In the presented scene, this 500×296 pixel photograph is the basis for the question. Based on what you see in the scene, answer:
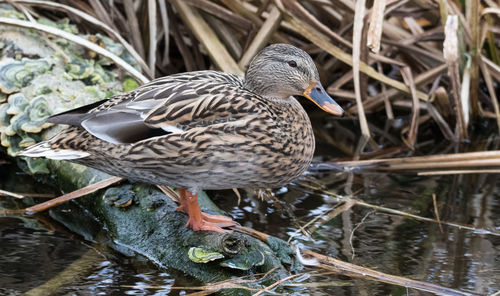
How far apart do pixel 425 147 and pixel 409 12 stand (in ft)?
3.64

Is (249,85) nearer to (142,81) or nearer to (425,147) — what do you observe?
(142,81)

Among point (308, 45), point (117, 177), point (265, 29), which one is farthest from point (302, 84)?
point (308, 45)

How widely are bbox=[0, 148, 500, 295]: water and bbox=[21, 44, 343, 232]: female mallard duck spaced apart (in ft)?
1.48

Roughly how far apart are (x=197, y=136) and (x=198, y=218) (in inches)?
16.1

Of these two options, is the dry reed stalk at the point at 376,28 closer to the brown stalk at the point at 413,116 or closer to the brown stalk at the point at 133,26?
the brown stalk at the point at 413,116

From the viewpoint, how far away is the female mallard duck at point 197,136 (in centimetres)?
326

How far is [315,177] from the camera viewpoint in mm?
4773

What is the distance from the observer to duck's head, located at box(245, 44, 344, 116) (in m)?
3.55

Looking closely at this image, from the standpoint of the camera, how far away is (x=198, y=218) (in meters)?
3.38

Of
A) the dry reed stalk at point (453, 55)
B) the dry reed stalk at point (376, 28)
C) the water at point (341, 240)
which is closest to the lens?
the water at point (341, 240)

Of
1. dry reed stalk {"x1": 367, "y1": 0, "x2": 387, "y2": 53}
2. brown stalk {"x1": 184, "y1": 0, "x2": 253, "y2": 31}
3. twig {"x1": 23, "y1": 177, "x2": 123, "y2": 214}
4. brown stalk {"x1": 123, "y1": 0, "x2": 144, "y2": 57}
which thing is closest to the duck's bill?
dry reed stalk {"x1": 367, "y1": 0, "x2": 387, "y2": 53}

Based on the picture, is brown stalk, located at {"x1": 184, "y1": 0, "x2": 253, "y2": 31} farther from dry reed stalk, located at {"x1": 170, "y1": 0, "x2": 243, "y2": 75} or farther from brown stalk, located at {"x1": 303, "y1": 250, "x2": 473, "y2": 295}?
brown stalk, located at {"x1": 303, "y1": 250, "x2": 473, "y2": 295}

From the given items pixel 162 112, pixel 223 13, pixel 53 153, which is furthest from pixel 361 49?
pixel 53 153

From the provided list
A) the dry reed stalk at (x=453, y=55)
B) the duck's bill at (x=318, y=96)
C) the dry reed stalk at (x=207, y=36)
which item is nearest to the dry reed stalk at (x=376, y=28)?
the duck's bill at (x=318, y=96)
